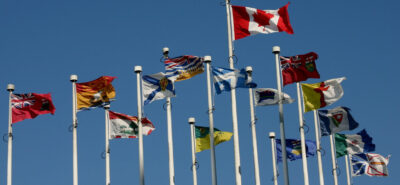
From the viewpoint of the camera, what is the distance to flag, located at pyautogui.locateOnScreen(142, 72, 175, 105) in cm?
4122

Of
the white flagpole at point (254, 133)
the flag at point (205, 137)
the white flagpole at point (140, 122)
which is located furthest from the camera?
the flag at point (205, 137)

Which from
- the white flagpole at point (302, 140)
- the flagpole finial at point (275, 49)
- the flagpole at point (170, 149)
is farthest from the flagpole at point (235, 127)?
the flagpole at point (170, 149)

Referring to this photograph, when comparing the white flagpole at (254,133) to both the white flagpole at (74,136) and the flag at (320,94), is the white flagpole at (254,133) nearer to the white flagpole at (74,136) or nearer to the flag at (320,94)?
the flag at (320,94)

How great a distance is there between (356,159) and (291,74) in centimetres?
1465

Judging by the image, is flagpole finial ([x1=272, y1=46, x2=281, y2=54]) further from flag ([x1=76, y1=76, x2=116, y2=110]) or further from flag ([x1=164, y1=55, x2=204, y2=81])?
flag ([x1=76, y1=76, x2=116, y2=110])

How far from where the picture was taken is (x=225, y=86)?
1503 inches

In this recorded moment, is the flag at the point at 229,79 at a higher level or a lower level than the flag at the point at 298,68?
lower

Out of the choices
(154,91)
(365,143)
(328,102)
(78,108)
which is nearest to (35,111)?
(78,108)

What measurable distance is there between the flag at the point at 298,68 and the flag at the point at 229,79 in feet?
11.1

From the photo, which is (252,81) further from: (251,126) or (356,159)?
(356,159)

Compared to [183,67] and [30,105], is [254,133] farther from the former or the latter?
[30,105]

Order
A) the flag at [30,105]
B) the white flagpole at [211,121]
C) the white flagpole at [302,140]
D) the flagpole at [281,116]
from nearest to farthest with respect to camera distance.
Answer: the white flagpole at [211,121] → the flagpole at [281,116] → the white flagpole at [302,140] → the flag at [30,105]

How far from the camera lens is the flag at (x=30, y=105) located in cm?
4347

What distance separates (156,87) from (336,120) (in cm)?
1057
